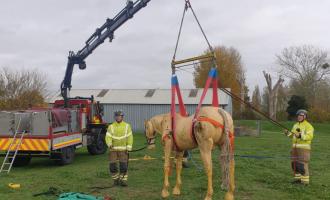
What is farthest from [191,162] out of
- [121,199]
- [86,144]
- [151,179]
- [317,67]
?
[317,67]

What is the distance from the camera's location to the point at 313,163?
46.2 ft

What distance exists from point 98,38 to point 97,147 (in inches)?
219

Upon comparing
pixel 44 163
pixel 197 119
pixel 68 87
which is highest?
pixel 68 87

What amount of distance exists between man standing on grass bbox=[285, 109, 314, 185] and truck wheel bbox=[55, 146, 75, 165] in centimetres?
742

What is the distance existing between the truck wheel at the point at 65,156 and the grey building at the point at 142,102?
2165cm

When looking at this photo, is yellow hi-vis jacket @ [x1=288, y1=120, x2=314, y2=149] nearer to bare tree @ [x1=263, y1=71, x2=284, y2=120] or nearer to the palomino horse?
the palomino horse

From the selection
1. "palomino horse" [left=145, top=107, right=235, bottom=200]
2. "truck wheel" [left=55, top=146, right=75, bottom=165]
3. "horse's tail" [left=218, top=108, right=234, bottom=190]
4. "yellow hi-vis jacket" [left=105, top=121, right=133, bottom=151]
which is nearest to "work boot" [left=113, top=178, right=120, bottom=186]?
"yellow hi-vis jacket" [left=105, top=121, right=133, bottom=151]

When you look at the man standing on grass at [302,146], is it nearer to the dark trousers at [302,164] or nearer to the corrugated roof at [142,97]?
the dark trousers at [302,164]

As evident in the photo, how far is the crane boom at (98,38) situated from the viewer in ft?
62.9

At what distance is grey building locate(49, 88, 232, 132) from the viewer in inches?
1435

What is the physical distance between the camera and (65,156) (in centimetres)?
1387

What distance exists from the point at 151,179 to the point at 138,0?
34.8ft

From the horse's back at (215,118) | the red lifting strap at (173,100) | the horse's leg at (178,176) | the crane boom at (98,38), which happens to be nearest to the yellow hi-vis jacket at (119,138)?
the horse's leg at (178,176)

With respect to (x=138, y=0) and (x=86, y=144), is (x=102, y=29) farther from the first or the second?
(x=86, y=144)
